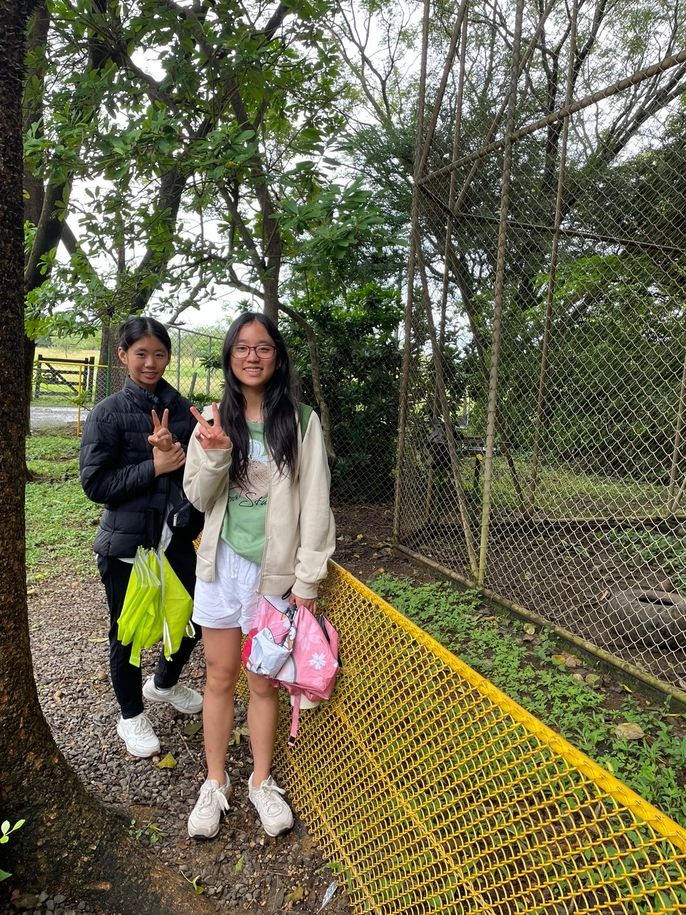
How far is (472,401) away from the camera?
518 cm

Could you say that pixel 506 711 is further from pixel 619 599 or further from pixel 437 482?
pixel 437 482

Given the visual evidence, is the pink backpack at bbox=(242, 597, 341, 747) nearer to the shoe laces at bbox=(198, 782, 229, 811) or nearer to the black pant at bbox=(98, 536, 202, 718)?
the shoe laces at bbox=(198, 782, 229, 811)

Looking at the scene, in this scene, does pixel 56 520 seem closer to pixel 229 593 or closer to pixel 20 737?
pixel 229 593

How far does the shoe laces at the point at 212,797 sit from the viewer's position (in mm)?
2141

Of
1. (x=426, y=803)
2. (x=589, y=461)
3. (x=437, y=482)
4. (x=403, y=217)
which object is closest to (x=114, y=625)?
(x=426, y=803)

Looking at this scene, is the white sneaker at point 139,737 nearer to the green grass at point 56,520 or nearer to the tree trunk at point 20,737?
the tree trunk at point 20,737

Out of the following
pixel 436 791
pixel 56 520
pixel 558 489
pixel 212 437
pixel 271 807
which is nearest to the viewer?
pixel 436 791

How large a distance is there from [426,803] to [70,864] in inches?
42.4

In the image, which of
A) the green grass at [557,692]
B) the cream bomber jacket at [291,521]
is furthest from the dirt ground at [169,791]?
the green grass at [557,692]

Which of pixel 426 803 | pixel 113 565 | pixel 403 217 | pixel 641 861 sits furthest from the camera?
pixel 403 217

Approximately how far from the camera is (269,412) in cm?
208

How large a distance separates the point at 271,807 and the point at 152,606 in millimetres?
884

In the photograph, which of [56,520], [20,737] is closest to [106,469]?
[20,737]

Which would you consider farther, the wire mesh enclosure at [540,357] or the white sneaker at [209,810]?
the wire mesh enclosure at [540,357]
